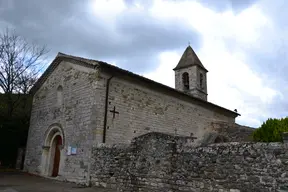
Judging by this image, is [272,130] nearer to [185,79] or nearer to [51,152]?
[51,152]

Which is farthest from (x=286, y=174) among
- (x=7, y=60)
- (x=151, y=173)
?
(x=7, y=60)

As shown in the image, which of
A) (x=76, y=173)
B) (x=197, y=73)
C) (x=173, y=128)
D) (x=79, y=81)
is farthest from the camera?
(x=197, y=73)

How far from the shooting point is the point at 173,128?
14984 millimetres

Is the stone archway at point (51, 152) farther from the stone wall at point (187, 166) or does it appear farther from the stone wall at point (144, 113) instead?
the stone wall at point (187, 166)

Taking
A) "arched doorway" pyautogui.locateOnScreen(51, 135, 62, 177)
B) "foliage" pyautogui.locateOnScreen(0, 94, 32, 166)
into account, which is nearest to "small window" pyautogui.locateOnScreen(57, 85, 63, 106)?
"arched doorway" pyautogui.locateOnScreen(51, 135, 62, 177)

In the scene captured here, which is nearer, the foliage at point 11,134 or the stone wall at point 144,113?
the stone wall at point 144,113

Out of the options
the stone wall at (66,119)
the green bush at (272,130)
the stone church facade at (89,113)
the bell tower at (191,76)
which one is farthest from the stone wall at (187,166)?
the bell tower at (191,76)

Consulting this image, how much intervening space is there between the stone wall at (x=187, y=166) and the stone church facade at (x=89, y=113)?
145 cm

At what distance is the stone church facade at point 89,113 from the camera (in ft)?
37.8

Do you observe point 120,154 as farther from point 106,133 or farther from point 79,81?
point 79,81

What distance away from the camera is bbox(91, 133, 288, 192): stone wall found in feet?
19.2

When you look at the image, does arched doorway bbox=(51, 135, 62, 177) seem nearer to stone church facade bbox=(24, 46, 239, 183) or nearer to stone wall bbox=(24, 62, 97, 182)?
stone church facade bbox=(24, 46, 239, 183)

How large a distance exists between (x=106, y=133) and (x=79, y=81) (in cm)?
330

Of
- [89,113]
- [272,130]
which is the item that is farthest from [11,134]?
[272,130]
